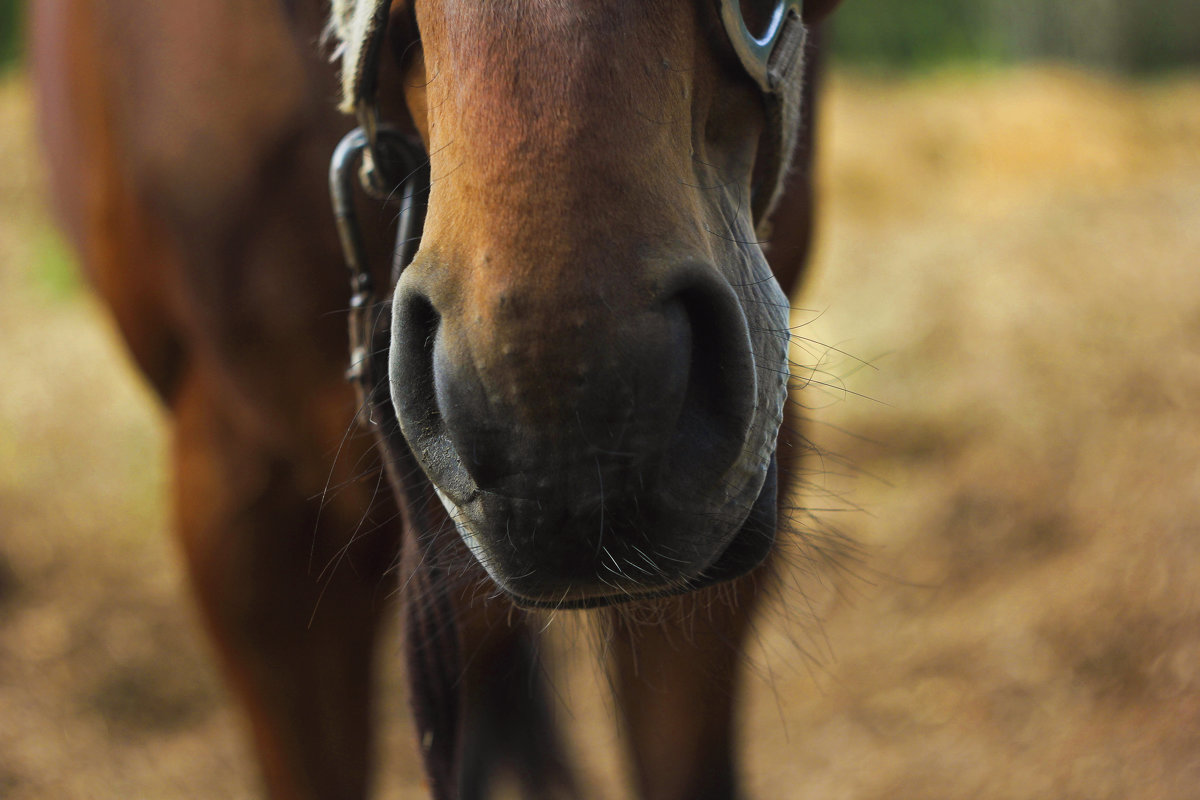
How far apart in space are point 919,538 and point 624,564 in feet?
7.13

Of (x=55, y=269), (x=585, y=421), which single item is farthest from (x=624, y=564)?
(x=55, y=269)

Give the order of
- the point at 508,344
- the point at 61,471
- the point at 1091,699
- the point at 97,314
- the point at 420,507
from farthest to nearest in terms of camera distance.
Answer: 1. the point at 97,314
2. the point at 61,471
3. the point at 1091,699
4. the point at 420,507
5. the point at 508,344

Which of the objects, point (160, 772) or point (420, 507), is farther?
point (160, 772)

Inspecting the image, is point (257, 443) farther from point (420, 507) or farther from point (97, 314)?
point (97, 314)

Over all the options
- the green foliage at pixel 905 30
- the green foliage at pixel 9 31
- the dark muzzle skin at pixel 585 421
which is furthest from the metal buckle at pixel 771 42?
the green foliage at pixel 9 31

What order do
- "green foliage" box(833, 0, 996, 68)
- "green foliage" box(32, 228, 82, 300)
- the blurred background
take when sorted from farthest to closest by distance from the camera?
"green foliage" box(833, 0, 996, 68) → "green foliage" box(32, 228, 82, 300) → the blurred background

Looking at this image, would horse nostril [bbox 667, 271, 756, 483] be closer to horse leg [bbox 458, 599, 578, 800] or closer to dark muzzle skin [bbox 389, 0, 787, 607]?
dark muzzle skin [bbox 389, 0, 787, 607]

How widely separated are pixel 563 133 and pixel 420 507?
453 mm

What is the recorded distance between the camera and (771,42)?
2.68ft

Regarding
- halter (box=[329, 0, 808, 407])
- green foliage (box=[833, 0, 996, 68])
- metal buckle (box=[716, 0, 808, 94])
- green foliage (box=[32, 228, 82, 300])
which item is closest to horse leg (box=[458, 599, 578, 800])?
halter (box=[329, 0, 808, 407])

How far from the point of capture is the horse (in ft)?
2.03

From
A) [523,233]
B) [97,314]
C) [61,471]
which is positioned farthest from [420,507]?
[97,314]

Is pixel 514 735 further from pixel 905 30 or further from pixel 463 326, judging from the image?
pixel 905 30

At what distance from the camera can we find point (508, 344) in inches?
23.6
